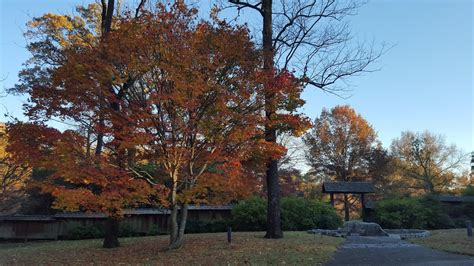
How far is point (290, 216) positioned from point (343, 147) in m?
28.3

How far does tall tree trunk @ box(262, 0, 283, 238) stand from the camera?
14.0 metres

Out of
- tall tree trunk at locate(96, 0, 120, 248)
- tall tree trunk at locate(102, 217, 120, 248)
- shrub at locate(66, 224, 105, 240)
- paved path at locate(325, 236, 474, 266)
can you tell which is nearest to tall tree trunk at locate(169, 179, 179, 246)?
tall tree trunk at locate(96, 0, 120, 248)

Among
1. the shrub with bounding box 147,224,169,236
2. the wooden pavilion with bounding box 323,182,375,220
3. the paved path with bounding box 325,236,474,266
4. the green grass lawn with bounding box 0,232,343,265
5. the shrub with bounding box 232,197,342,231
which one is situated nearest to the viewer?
the paved path with bounding box 325,236,474,266

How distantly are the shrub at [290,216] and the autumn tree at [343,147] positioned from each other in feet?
80.2

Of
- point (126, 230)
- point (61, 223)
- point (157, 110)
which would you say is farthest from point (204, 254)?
point (61, 223)

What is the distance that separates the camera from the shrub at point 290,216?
2202 cm

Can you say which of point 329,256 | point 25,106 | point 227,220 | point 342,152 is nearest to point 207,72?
point 25,106

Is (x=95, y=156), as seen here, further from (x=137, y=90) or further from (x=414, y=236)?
(x=414, y=236)

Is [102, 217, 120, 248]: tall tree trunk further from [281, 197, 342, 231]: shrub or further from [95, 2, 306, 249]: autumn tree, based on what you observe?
[281, 197, 342, 231]: shrub

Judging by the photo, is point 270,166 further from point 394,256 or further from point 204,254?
point 394,256

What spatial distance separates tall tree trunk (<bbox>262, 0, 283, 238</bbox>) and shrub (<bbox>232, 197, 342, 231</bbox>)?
18.6 feet

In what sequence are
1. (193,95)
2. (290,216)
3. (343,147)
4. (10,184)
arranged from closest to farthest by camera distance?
(193,95) < (290,216) < (10,184) < (343,147)

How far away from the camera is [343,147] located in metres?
48.5

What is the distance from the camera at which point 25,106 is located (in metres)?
11.8
